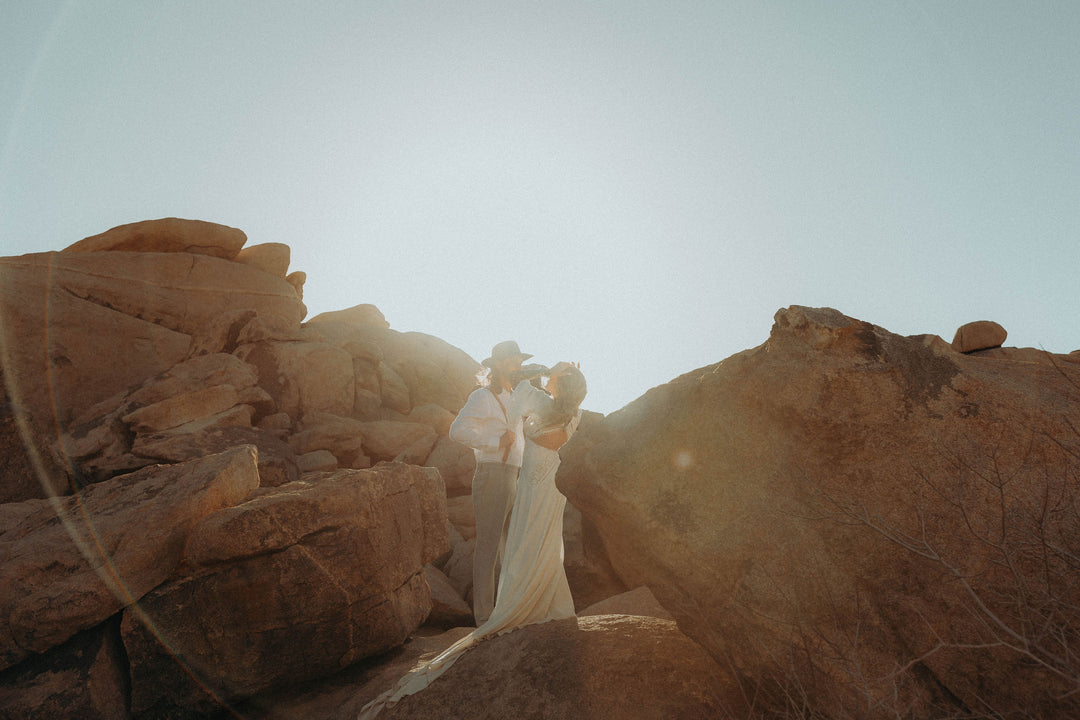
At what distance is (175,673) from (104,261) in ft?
43.1

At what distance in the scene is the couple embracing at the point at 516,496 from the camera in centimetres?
433

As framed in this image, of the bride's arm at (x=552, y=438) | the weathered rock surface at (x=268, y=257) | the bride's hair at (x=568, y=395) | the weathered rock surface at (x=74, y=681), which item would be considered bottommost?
the weathered rock surface at (x=74, y=681)

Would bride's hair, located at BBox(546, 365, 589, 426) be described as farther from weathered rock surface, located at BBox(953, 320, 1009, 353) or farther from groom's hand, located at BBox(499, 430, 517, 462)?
weathered rock surface, located at BBox(953, 320, 1009, 353)

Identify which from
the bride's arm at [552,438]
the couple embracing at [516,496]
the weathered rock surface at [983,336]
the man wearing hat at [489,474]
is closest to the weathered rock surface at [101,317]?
the man wearing hat at [489,474]

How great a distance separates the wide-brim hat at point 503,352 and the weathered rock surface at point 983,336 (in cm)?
876

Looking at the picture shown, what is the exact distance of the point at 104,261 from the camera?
45.5 ft

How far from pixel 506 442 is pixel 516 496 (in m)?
0.93

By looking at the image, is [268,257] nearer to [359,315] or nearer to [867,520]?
[359,315]

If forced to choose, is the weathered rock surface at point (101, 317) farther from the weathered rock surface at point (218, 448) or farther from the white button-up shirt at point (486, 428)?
the white button-up shirt at point (486, 428)

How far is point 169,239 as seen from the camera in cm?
1566

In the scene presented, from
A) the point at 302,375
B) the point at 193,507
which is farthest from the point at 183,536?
the point at 302,375

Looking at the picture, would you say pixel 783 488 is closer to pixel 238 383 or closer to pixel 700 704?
pixel 700 704

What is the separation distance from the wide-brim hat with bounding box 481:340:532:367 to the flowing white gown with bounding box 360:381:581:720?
122cm

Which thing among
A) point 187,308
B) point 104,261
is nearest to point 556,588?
point 187,308
